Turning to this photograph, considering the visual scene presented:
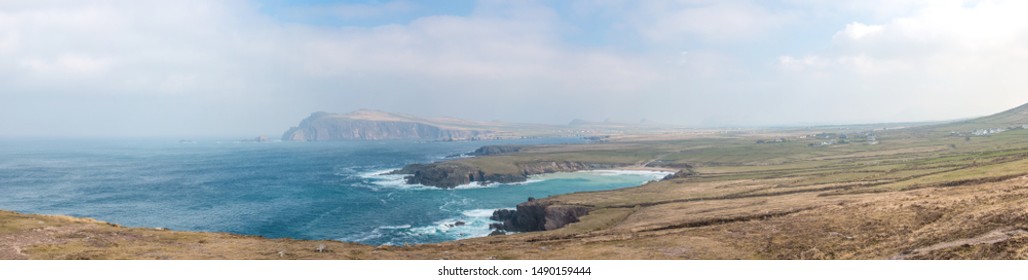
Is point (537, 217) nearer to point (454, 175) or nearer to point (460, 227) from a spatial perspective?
point (460, 227)

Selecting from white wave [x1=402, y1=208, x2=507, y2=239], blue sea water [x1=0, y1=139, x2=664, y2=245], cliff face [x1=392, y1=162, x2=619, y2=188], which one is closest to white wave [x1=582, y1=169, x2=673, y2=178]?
blue sea water [x1=0, y1=139, x2=664, y2=245]

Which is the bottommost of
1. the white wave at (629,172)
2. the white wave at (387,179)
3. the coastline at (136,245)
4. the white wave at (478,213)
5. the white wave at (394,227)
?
the white wave at (478,213)

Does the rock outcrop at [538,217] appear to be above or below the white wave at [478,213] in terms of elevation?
above

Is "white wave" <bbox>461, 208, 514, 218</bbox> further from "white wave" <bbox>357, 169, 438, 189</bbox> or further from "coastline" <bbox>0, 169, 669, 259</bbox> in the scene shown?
"coastline" <bbox>0, 169, 669, 259</bbox>

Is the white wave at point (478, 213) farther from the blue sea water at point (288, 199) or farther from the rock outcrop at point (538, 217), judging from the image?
the rock outcrop at point (538, 217)

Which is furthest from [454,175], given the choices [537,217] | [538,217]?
[538,217]

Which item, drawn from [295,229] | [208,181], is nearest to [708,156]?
[295,229]

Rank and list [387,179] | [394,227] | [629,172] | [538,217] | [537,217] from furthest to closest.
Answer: [629,172]
[387,179]
[394,227]
[537,217]
[538,217]

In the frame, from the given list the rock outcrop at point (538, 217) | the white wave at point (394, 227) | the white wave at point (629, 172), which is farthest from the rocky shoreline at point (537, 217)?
the white wave at point (629, 172)

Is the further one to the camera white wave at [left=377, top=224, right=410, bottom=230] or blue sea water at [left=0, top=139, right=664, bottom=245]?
blue sea water at [left=0, top=139, right=664, bottom=245]
